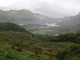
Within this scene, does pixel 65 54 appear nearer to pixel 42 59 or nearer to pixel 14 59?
pixel 42 59

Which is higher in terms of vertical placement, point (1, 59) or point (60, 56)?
point (1, 59)

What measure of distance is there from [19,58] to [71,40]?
509 feet

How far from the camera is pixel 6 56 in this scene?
1922 inches

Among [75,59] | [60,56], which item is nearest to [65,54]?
[60,56]

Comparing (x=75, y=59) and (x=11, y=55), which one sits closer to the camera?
(x=11, y=55)

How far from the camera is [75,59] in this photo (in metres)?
69.6

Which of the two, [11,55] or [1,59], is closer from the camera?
[1,59]

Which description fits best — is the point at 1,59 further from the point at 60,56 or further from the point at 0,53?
the point at 60,56

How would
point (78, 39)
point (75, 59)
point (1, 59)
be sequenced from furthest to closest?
point (78, 39), point (75, 59), point (1, 59)

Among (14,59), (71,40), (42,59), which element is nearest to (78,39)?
(71,40)

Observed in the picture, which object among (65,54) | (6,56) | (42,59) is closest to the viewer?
(6,56)

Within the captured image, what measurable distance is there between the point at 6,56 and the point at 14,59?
4.17m

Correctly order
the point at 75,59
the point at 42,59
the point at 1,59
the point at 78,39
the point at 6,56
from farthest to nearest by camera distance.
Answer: the point at 78,39 < the point at 75,59 < the point at 42,59 < the point at 6,56 < the point at 1,59

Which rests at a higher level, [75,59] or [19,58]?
[19,58]
